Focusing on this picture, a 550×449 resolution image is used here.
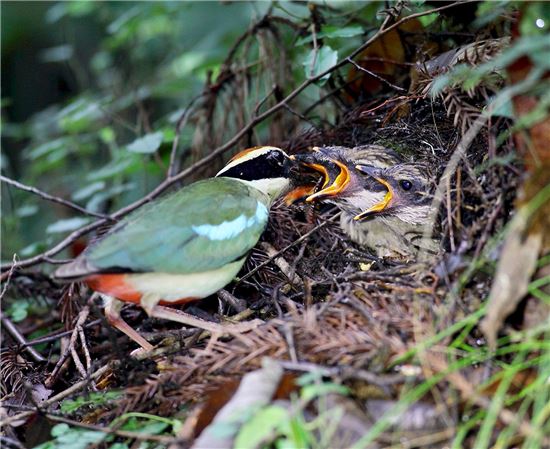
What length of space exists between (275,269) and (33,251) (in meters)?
2.06

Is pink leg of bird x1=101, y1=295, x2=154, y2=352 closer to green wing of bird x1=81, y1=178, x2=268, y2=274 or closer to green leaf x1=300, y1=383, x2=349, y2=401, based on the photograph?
green wing of bird x1=81, y1=178, x2=268, y2=274

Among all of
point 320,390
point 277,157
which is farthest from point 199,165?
point 320,390

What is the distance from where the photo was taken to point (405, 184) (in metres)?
3.86

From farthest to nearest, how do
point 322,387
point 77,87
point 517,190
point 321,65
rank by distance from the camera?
point 77,87 < point 321,65 < point 517,190 < point 322,387

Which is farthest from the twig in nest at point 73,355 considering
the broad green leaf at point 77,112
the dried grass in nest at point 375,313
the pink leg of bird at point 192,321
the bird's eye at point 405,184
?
the broad green leaf at point 77,112

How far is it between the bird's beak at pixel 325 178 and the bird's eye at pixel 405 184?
0.29 meters

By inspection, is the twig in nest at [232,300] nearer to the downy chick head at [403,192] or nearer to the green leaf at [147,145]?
the downy chick head at [403,192]

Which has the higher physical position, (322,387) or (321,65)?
(321,65)

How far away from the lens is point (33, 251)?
5105 millimetres

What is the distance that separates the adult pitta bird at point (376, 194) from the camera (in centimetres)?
384

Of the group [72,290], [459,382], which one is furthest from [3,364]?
[459,382]

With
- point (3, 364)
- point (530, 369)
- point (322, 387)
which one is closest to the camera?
point (322, 387)

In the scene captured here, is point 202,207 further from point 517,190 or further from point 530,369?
point 530,369

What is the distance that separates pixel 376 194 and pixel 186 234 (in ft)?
4.10
